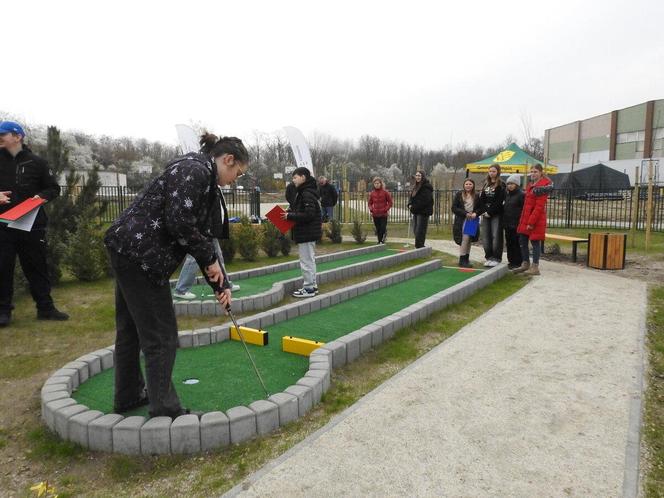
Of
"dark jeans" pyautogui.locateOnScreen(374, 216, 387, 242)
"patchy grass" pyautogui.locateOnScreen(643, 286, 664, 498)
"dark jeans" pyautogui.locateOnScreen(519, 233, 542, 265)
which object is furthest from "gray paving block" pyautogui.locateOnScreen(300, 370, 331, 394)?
"dark jeans" pyautogui.locateOnScreen(374, 216, 387, 242)

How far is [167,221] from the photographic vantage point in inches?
106

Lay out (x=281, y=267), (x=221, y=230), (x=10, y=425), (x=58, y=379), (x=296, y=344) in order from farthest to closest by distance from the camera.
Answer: (x=281, y=267)
(x=221, y=230)
(x=296, y=344)
(x=58, y=379)
(x=10, y=425)

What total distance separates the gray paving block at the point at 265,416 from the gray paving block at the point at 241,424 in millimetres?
34

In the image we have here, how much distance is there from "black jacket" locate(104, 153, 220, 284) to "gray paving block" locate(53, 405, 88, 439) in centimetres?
110

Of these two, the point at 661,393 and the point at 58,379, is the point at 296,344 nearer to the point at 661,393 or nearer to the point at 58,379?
the point at 58,379

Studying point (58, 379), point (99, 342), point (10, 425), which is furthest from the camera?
point (99, 342)

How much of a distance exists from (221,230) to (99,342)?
1.66 metres

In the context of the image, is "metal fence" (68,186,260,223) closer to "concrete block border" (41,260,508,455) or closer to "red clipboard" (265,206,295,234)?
"red clipboard" (265,206,295,234)

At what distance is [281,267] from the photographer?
28.9ft

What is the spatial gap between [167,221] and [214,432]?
50.9 inches

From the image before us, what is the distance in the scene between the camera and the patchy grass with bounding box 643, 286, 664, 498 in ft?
8.62

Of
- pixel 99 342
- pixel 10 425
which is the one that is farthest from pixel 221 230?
pixel 10 425

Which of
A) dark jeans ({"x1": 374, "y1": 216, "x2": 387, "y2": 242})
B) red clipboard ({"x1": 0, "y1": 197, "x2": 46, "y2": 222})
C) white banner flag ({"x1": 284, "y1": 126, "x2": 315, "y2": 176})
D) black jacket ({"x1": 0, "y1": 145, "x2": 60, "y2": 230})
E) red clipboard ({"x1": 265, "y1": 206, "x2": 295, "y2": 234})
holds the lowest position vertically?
dark jeans ({"x1": 374, "y1": 216, "x2": 387, "y2": 242})

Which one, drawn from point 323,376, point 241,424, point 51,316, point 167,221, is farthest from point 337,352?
point 51,316
